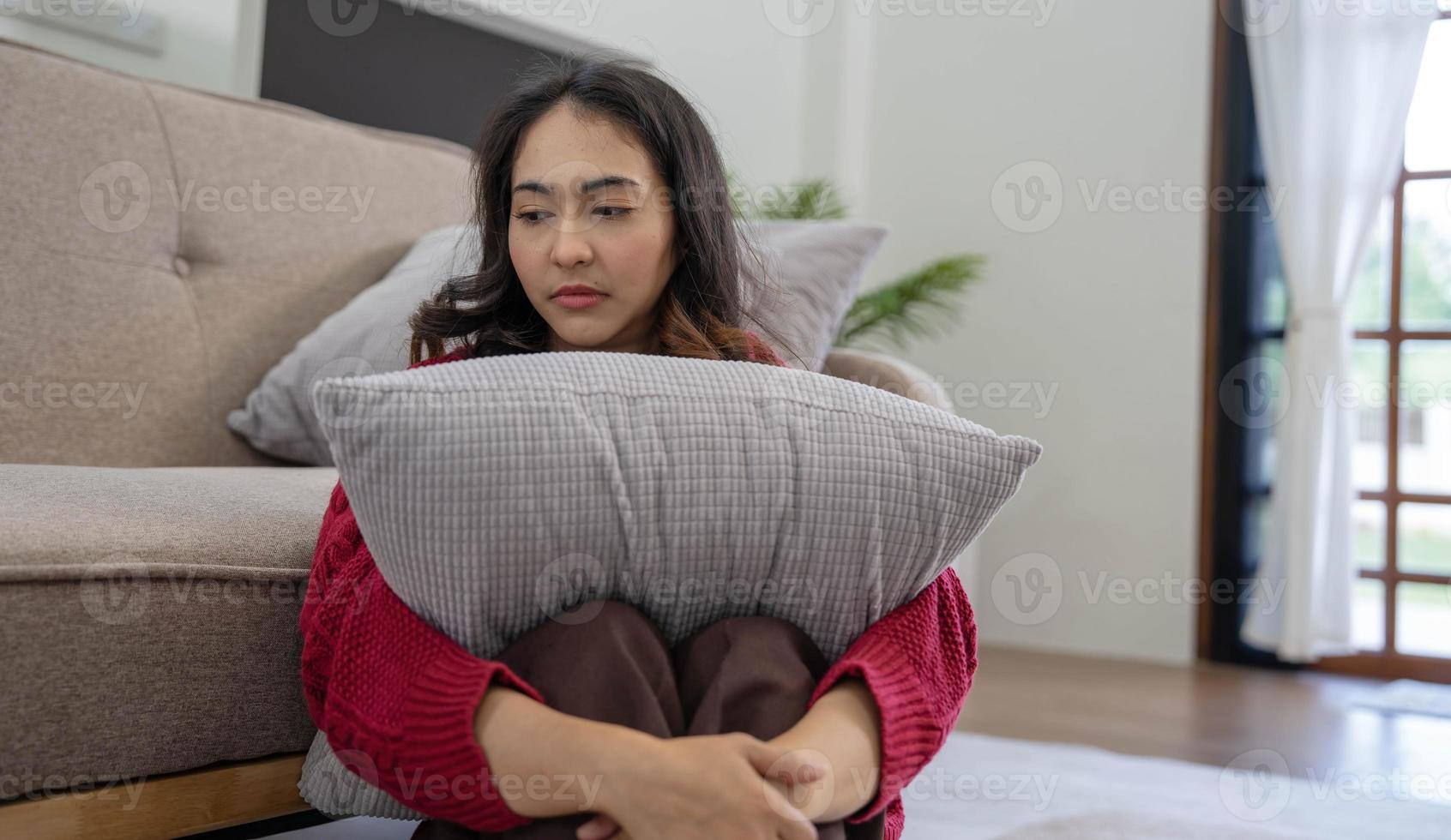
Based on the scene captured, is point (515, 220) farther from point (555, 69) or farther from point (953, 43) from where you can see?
point (953, 43)

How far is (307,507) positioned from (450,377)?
37 centimetres

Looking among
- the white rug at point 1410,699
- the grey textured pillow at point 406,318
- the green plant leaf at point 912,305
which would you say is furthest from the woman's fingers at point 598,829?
the white rug at point 1410,699

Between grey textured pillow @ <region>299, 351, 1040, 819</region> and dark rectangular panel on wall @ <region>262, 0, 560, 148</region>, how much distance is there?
1.42 m

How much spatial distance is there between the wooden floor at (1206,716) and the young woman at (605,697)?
1.46 metres

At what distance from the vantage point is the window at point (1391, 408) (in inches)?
122

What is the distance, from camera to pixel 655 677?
2.70ft

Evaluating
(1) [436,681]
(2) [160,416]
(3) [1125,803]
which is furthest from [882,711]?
(3) [1125,803]

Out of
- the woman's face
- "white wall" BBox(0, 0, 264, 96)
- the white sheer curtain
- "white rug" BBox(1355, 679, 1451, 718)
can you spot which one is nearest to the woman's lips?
the woman's face

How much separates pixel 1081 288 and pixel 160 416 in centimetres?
262

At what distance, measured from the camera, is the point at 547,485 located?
0.79m

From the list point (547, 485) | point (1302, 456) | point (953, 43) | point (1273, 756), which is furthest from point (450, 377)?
point (953, 43)

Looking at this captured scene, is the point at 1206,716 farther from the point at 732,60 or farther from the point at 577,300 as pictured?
the point at 732,60

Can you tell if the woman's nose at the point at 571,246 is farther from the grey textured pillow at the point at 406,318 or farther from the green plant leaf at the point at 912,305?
→ the green plant leaf at the point at 912,305

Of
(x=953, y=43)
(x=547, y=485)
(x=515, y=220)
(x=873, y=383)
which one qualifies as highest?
(x=953, y=43)
